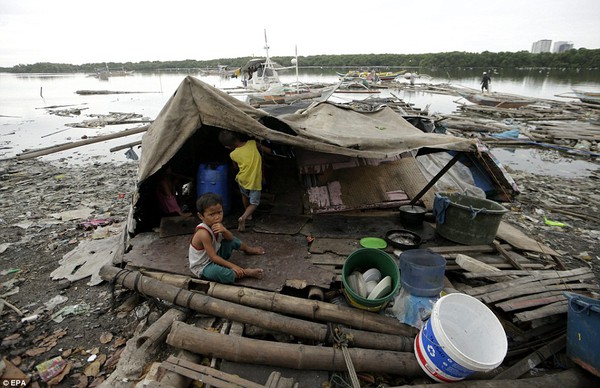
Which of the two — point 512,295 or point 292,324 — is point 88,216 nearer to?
point 292,324

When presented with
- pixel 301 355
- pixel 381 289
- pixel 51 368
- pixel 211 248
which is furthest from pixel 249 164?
pixel 51 368

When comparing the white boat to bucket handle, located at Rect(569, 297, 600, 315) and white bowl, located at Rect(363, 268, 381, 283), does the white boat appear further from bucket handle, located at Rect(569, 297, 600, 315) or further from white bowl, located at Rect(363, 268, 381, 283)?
bucket handle, located at Rect(569, 297, 600, 315)

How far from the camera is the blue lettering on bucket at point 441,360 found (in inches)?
80.4

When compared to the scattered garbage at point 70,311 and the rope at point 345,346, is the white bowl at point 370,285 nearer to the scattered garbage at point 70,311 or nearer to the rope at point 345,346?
the rope at point 345,346

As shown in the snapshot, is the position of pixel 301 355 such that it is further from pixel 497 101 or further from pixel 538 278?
pixel 497 101

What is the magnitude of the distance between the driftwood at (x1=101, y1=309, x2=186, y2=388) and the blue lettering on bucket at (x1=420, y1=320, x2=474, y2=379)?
2.17 meters

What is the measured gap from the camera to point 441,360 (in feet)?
6.91

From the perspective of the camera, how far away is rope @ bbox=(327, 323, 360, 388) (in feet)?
7.20

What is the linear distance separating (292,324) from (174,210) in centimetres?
271

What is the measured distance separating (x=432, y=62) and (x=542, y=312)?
65.1 metres

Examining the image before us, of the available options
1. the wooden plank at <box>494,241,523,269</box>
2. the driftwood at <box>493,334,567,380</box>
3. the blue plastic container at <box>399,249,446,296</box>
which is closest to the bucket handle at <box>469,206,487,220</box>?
the wooden plank at <box>494,241,523,269</box>

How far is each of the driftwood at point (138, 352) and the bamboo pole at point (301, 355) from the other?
398mm

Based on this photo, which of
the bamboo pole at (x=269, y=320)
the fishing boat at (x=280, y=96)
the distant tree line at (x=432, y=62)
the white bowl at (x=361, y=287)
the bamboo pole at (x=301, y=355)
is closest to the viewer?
the bamboo pole at (x=301, y=355)

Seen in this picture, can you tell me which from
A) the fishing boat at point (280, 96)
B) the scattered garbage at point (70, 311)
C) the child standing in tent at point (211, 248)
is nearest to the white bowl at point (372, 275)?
the child standing in tent at point (211, 248)
